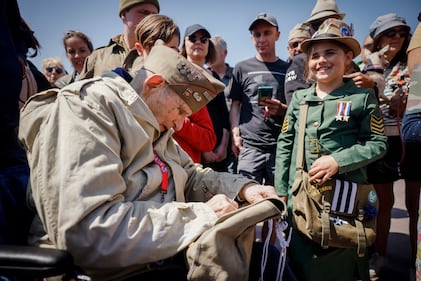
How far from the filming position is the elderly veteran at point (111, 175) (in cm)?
111

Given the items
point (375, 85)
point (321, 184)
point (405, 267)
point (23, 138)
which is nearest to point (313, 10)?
point (375, 85)

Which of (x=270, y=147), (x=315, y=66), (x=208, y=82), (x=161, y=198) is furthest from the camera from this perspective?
A: (x=270, y=147)

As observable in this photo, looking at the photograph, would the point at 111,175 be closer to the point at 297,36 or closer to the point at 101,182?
the point at 101,182

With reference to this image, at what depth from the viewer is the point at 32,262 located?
0.96 m

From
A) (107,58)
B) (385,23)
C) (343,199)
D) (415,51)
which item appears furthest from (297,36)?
(415,51)

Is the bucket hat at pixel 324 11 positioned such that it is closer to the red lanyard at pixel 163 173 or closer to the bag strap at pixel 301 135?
the bag strap at pixel 301 135

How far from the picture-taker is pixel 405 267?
3.08 meters

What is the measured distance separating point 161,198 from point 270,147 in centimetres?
203

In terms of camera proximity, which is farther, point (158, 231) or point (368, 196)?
point (368, 196)

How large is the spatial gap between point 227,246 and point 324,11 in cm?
328

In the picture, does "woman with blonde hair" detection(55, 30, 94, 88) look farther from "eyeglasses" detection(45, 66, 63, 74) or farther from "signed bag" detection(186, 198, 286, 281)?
"signed bag" detection(186, 198, 286, 281)

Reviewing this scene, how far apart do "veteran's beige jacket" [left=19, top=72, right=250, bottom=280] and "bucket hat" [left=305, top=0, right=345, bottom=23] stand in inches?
114

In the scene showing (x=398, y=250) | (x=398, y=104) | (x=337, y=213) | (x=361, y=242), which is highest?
(x=398, y=104)

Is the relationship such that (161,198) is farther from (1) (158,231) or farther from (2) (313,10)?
(2) (313,10)
